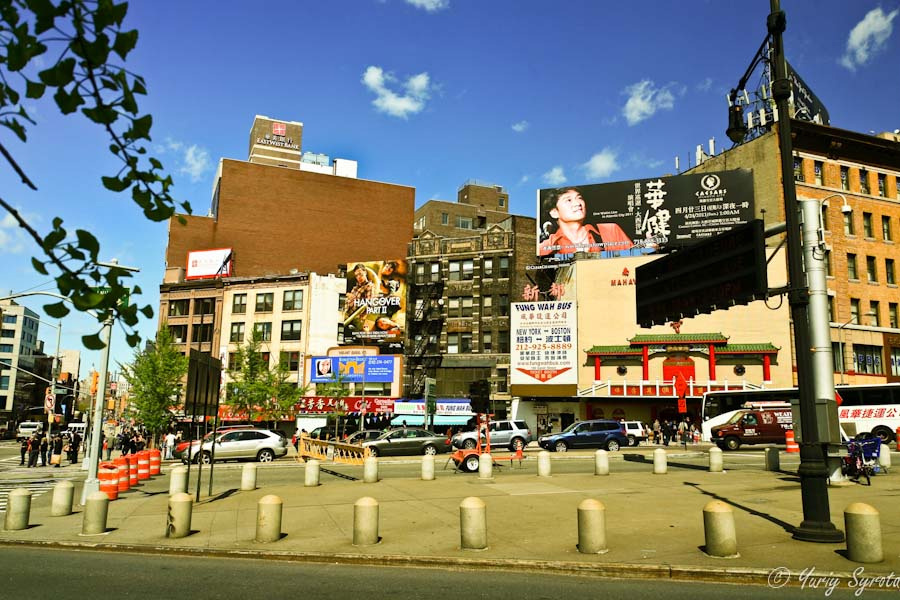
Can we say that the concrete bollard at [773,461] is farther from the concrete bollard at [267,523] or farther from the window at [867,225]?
the window at [867,225]

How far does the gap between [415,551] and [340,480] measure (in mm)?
12443

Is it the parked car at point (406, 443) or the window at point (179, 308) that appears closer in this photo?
the parked car at point (406, 443)

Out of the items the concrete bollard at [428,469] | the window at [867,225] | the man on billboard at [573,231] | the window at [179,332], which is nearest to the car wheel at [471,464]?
the concrete bollard at [428,469]

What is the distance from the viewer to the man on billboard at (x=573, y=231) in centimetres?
5819

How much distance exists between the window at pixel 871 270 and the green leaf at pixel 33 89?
62955 mm

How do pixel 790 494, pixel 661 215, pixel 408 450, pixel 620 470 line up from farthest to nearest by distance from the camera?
pixel 661 215 < pixel 408 450 < pixel 620 470 < pixel 790 494

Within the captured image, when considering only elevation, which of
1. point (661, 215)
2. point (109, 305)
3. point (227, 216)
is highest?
point (227, 216)

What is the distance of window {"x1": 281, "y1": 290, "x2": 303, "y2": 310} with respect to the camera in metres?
65.1

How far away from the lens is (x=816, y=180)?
5475 centimetres

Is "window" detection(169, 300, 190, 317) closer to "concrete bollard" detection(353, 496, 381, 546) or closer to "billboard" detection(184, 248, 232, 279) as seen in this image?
"billboard" detection(184, 248, 232, 279)

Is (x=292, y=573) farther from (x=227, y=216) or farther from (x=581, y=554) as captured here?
(x=227, y=216)

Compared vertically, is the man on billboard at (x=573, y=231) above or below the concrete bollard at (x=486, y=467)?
above

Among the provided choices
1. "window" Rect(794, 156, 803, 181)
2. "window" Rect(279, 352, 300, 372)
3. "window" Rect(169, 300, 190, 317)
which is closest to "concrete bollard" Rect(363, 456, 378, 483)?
"window" Rect(279, 352, 300, 372)

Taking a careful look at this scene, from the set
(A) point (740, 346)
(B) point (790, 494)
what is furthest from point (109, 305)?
(A) point (740, 346)
